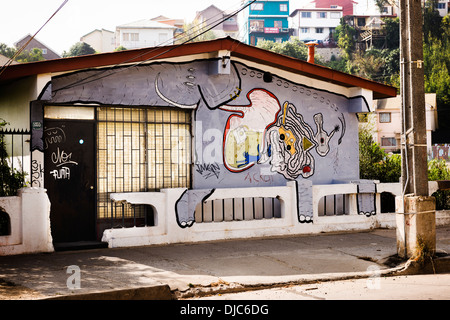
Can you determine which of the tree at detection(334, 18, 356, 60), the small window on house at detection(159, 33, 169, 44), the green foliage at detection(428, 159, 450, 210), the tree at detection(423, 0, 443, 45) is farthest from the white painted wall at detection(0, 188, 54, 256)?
the small window on house at detection(159, 33, 169, 44)

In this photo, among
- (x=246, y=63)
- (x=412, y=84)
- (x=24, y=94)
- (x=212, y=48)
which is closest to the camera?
(x=412, y=84)

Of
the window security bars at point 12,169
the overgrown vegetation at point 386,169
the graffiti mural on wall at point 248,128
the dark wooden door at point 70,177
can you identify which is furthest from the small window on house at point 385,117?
the window security bars at point 12,169

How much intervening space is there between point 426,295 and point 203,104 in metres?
6.21

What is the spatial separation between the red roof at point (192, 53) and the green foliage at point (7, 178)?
110 centimetres

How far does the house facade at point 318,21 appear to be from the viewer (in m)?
116

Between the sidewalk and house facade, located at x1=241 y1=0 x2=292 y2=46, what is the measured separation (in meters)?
108

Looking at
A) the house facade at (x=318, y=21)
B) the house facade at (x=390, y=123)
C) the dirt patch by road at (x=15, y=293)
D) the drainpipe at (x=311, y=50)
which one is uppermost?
the house facade at (x=318, y=21)

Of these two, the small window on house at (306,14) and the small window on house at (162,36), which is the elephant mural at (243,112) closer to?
the small window on house at (162,36)

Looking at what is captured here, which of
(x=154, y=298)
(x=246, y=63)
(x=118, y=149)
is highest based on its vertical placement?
(x=246, y=63)

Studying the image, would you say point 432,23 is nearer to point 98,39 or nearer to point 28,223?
point 98,39

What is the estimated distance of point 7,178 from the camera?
9828 millimetres

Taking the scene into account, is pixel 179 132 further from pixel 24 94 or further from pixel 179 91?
pixel 24 94

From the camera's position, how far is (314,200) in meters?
12.4
